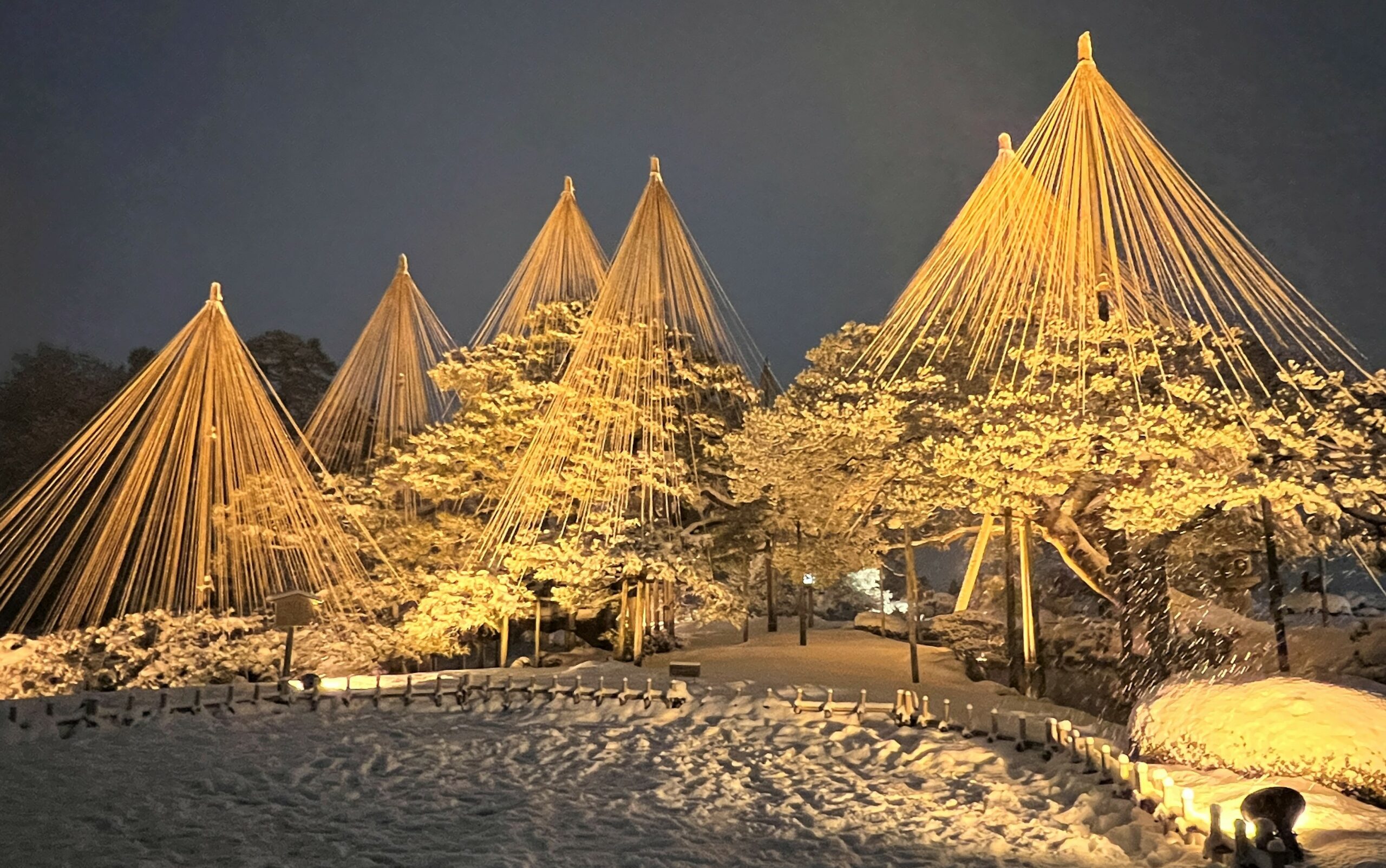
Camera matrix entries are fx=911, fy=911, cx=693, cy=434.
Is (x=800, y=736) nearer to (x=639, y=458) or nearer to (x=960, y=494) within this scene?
(x=960, y=494)

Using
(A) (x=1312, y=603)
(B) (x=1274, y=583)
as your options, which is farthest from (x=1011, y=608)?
(A) (x=1312, y=603)

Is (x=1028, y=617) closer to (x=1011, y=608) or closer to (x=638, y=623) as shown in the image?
(x=1011, y=608)

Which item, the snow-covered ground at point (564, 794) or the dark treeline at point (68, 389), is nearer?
the snow-covered ground at point (564, 794)

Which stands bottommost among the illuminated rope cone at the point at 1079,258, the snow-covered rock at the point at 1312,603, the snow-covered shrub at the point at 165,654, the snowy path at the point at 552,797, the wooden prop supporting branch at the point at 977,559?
the snowy path at the point at 552,797

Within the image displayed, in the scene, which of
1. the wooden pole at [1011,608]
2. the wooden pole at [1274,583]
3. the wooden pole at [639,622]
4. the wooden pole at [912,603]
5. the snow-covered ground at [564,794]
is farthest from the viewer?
the wooden pole at [639,622]

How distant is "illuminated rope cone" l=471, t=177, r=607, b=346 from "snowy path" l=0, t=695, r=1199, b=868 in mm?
9295

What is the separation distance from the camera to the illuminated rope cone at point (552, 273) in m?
17.7

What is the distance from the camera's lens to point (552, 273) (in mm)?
18078

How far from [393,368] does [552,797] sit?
13.6m

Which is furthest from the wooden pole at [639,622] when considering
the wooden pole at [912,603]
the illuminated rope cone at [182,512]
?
the illuminated rope cone at [182,512]

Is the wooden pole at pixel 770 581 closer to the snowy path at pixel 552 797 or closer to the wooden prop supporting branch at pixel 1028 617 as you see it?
the wooden prop supporting branch at pixel 1028 617

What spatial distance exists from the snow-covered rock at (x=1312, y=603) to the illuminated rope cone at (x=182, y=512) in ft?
73.4

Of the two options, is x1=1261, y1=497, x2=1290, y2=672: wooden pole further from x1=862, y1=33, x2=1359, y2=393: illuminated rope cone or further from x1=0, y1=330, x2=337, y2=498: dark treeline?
x1=0, y1=330, x2=337, y2=498: dark treeline

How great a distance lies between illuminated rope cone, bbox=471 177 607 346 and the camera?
1769 centimetres
